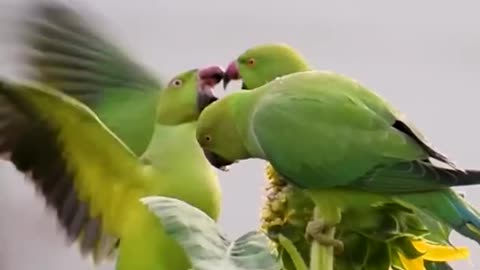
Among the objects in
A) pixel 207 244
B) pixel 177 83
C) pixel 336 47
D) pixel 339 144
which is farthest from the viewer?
pixel 336 47

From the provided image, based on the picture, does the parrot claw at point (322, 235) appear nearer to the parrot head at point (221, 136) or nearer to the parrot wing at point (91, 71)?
the parrot head at point (221, 136)

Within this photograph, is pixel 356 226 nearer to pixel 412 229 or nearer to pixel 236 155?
pixel 412 229

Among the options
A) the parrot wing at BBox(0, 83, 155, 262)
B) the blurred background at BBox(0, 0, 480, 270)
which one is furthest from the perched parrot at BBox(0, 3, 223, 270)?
the blurred background at BBox(0, 0, 480, 270)

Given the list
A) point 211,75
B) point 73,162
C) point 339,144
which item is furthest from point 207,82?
point 339,144

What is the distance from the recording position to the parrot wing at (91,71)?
2.83 ft

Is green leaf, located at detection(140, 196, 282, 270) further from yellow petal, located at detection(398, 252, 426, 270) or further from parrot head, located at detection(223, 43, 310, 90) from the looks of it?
parrot head, located at detection(223, 43, 310, 90)

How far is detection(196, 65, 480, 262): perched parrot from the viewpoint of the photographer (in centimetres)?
55

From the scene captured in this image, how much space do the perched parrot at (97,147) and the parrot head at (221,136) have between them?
0.24ft

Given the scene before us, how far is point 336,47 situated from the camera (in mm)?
1656

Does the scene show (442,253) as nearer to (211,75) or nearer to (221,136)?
(221,136)

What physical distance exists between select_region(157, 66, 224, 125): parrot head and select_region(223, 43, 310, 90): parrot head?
6 centimetres

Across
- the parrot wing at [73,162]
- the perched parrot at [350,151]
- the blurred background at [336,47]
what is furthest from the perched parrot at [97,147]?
the blurred background at [336,47]

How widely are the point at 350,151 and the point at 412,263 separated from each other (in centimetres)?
9

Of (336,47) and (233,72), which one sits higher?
(233,72)
